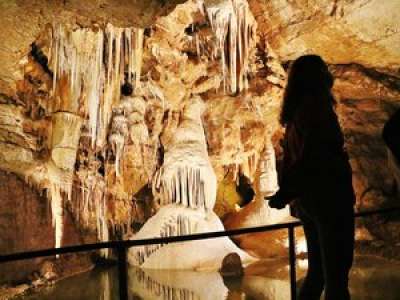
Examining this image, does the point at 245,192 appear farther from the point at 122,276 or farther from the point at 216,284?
the point at 122,276

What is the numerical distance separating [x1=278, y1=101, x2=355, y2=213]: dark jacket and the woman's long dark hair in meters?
0.06

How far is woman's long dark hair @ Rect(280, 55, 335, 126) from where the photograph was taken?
1.85 m

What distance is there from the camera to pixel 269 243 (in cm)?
976

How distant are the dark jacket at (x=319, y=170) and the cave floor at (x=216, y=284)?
4.11m

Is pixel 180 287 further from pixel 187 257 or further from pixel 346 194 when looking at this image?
pixel 346 194

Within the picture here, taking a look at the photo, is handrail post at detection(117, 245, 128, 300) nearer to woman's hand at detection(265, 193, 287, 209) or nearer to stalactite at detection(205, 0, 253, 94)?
woman's hand at detection(265, 193, 287, 209)

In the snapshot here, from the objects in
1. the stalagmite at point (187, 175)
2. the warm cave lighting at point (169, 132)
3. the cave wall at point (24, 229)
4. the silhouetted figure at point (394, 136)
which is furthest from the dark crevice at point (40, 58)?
the silhouetted figure at point (394, 136)

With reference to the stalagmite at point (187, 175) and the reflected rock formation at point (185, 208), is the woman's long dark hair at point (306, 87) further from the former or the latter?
the stalagmite at point (187, 175)

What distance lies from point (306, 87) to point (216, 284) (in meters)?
5.33

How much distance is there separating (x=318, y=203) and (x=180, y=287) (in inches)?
209

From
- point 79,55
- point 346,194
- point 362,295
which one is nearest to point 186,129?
point 79,55

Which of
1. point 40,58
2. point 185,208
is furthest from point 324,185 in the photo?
point 40,58

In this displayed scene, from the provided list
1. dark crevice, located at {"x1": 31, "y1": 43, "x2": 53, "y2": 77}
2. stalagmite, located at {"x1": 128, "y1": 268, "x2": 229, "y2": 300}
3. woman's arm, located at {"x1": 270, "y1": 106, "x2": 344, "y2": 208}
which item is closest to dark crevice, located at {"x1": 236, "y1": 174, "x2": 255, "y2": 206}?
stalagmite, located at {"x1": 128, "y1": 268, "x2": 229, "y2": 300}

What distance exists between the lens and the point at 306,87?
190 centimetres
